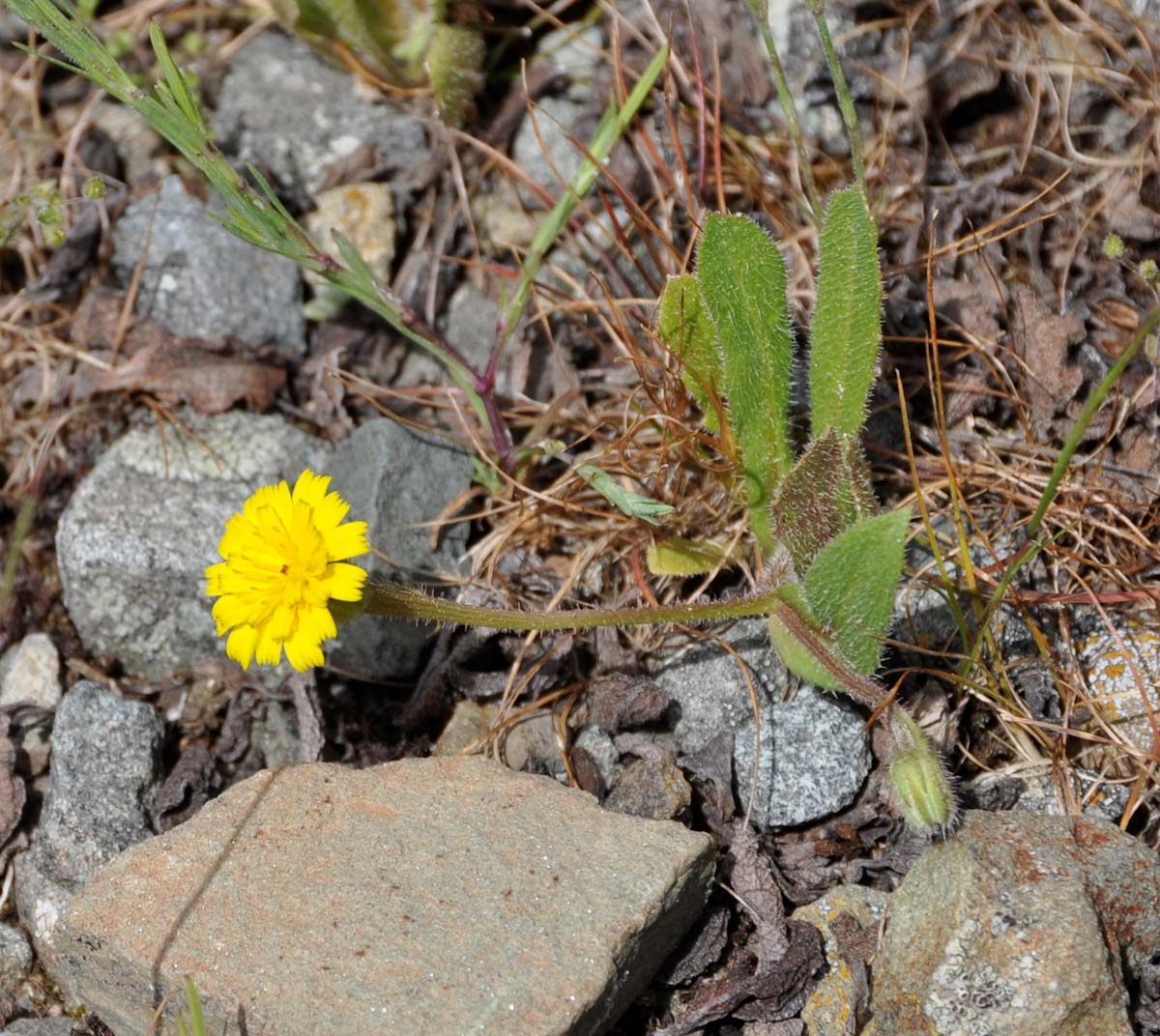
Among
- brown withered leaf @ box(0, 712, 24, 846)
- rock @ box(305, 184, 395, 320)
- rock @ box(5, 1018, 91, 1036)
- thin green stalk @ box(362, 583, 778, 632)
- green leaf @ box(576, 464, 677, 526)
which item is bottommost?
rock @ box(5, 1018, 91, 1036)

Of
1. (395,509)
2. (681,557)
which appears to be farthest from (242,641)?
(681,557)

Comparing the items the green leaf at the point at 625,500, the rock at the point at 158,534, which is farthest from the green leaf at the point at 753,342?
the rock at the point at 158,534

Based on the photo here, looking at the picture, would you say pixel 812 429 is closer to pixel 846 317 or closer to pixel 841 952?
pixel 846 317

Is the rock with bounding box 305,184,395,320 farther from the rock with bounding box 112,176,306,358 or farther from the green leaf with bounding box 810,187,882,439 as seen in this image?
the green leaf with bounding box 810,187,882,439

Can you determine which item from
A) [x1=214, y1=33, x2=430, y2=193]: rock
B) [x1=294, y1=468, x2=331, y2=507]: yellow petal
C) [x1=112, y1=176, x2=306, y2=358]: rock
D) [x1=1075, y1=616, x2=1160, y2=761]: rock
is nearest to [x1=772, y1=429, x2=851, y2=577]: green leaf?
[x1=1075, y1=616, x2=1160, y2=761]: rock

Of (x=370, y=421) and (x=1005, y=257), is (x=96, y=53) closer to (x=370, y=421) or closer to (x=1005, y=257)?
(x=370, y=421)
